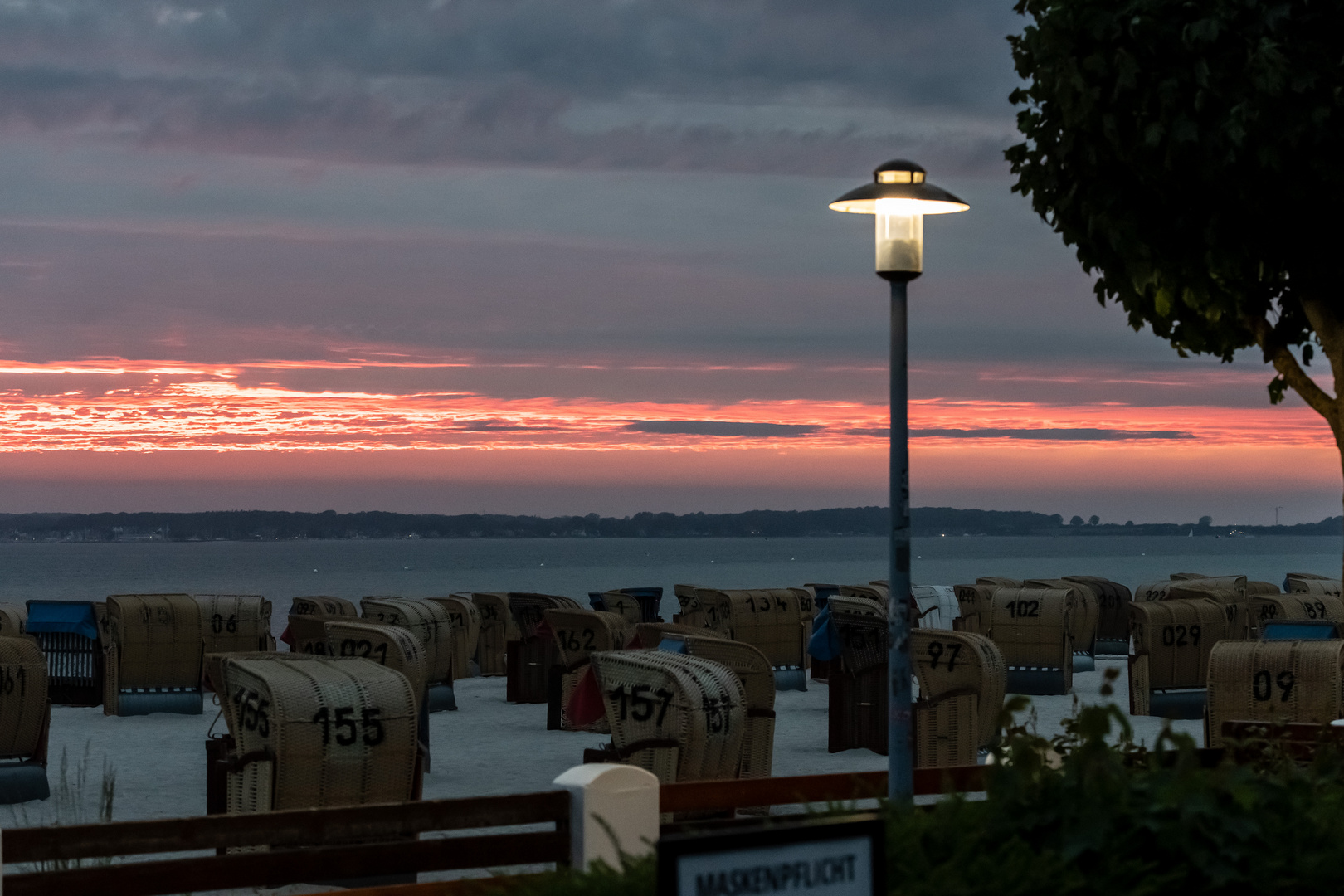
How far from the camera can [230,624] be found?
2481cm

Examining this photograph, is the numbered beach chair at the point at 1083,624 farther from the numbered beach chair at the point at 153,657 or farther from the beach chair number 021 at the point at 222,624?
A: the numbered beach chair at the point at 153,657

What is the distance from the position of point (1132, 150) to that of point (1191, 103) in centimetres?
47

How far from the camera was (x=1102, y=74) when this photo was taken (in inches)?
407

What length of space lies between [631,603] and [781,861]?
2677 cm

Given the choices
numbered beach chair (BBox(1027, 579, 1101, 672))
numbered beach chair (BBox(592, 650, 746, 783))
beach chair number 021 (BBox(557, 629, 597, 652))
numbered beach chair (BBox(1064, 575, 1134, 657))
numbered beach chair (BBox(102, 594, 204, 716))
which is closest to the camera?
numbered beach chair (BBox(592, 650, 746, 783))

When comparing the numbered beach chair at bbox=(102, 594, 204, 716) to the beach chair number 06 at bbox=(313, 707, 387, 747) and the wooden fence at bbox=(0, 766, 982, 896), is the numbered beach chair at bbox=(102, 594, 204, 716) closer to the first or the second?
the beach chair number 06 at bbox=(313, 707, 387, 747)

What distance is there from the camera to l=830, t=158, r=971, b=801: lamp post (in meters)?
8.62

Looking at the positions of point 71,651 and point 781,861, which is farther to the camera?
point 71,651

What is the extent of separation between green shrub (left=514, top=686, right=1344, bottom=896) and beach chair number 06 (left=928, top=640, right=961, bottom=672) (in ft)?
38.7

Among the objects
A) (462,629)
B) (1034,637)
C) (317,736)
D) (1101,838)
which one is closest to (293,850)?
(1101,838)

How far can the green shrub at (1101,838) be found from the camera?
216 inches

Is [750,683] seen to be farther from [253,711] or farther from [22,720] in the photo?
[22,720]

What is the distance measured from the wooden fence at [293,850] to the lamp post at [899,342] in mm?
863

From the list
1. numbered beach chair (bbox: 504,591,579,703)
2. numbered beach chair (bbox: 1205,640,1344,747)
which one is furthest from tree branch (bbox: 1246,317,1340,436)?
numbered beach chair (bbox: 504,591,579,703)
